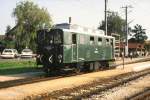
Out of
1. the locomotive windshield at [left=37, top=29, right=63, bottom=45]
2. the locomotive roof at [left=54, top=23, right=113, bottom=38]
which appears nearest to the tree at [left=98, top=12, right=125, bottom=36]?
the locomotive roof at [left=54, top=23, right=113, bottom=38]

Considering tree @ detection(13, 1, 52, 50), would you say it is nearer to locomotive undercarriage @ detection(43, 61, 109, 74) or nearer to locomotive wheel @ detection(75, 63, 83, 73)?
locomotive undercarriage @ detection(43, 61, 109, 74)

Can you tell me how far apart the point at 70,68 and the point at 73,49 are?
4.06 ft

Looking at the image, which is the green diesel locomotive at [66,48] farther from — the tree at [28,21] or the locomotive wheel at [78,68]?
the tree at [28,21]

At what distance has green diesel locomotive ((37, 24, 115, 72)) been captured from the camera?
83.6 ft

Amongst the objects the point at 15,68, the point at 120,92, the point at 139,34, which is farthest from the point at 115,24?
the point at 120,92

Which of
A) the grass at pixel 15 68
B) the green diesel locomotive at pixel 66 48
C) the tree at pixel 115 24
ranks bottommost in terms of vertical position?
the grass at pixel 15 68

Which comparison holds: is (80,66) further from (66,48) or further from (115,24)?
(115,24)

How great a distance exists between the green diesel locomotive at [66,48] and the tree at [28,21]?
4660 cm

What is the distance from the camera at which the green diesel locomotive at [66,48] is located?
25.5 metres

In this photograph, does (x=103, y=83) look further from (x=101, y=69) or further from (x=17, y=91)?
(x=101, y=69)

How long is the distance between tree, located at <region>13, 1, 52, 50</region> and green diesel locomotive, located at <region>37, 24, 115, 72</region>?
153 ft

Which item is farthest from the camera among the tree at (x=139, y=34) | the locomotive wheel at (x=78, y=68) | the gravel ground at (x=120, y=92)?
the tree at (x=139, y=34)

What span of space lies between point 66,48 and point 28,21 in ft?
178

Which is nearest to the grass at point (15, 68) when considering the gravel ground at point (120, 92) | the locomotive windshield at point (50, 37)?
the locomotive windshield at point (50, 37)
